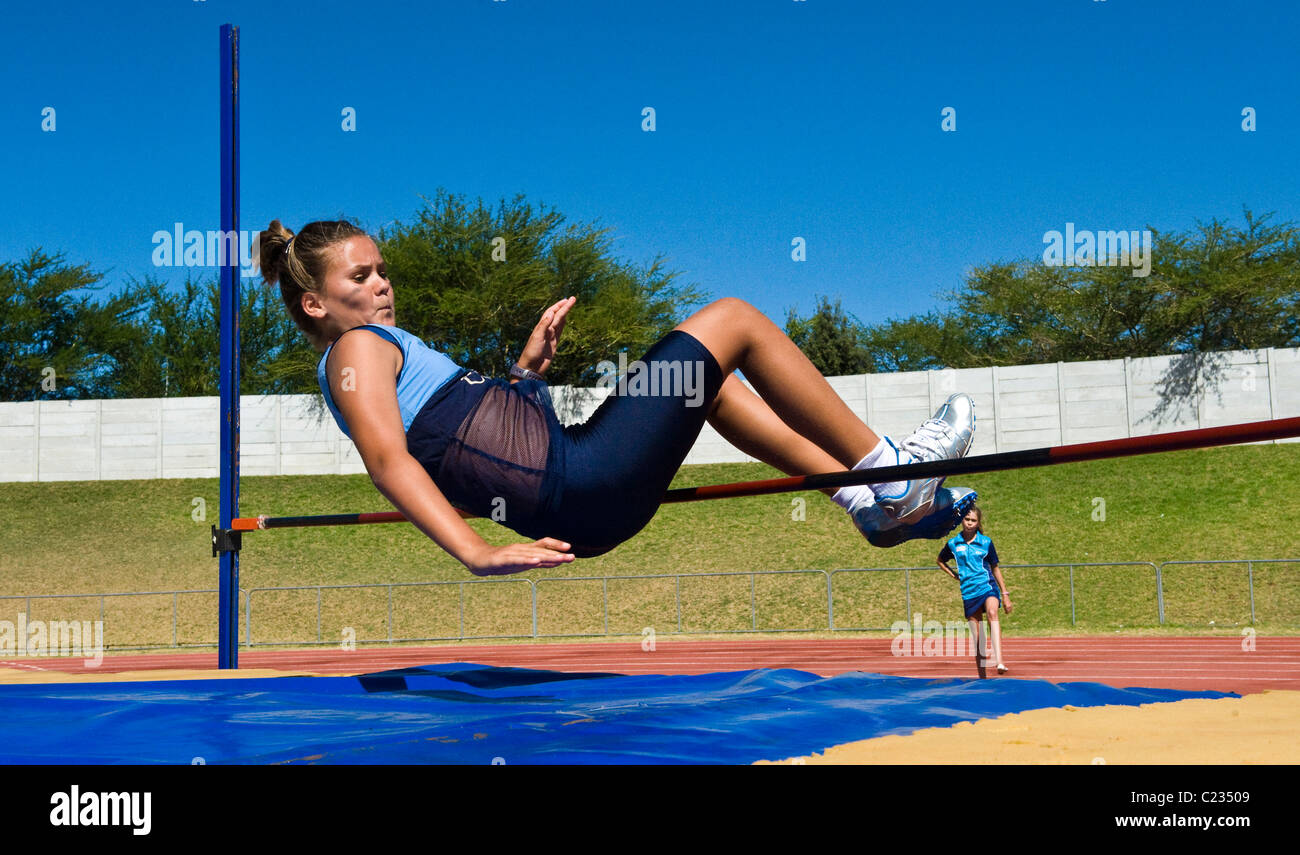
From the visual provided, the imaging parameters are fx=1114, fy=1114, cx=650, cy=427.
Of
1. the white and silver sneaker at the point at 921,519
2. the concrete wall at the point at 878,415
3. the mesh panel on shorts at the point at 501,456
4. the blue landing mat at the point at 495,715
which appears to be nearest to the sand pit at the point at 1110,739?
the blue landing mat at the point at 495,715

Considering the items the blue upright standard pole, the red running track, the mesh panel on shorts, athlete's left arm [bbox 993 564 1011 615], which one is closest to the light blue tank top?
the mesh panel on shorts

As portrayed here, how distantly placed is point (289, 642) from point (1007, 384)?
596 inches

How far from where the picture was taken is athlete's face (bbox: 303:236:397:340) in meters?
2.99

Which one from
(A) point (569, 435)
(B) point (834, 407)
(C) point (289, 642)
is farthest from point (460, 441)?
(C) point (289, 642)

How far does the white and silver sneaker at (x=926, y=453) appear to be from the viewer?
Result: 2.96 m

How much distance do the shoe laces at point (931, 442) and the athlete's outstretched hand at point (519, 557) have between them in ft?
3.71

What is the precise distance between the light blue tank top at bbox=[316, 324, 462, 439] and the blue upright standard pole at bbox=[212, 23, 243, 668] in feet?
8.99

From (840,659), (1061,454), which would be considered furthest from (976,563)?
(1061,454)

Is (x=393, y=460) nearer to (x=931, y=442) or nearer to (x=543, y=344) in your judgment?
(x=543, y=344)

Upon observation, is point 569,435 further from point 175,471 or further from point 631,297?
point 631,297

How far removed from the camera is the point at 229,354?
17.8 feet

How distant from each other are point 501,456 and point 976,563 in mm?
6870

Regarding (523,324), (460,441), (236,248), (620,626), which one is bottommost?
(620,626)

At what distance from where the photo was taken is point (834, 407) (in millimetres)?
2996
